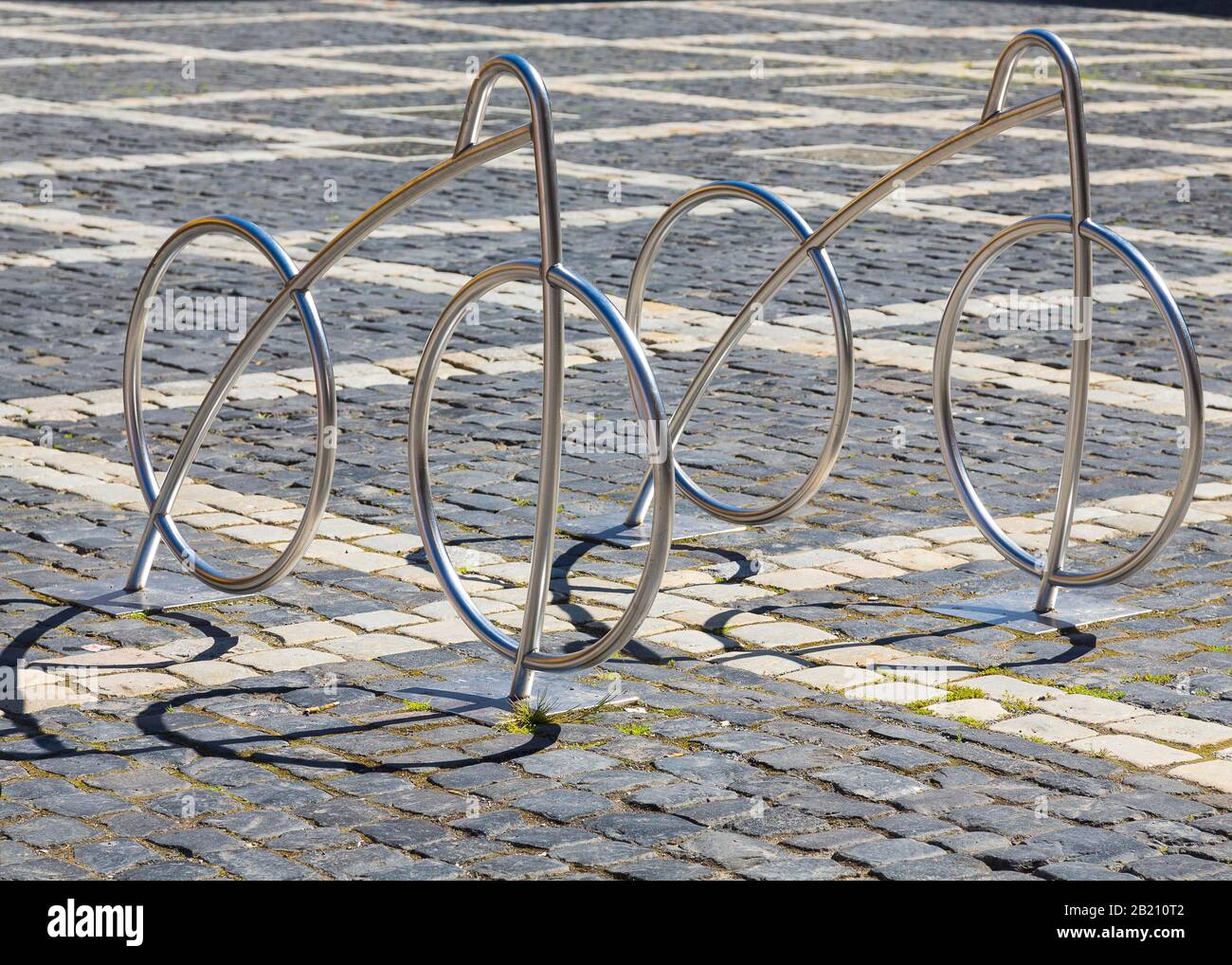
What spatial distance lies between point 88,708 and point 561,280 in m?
1.64

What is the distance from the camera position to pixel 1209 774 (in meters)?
4.74

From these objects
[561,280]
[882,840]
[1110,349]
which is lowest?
[882,840]

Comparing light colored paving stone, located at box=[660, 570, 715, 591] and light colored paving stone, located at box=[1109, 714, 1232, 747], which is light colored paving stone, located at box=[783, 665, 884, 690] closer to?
light colored paving stone, located at box=[1109, 714, 1232, 747]

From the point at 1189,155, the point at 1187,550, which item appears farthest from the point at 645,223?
the point at 1187,550

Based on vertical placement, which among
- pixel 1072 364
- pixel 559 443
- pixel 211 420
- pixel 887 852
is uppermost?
pixel 1072 364

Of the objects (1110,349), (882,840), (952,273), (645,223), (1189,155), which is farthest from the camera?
(1189,155)

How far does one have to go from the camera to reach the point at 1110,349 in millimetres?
9328

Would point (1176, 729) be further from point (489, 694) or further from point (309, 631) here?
point (309, 631)

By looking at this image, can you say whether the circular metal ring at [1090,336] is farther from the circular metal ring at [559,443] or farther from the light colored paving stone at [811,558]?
the circular metal ring at [559,443]

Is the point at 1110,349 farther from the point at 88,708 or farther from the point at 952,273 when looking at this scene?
the point at 88,708

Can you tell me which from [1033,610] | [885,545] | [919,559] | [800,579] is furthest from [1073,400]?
[800,579]

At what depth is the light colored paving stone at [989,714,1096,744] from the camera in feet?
16.4

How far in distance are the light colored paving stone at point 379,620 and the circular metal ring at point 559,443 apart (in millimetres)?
205

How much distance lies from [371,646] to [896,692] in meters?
1.48
